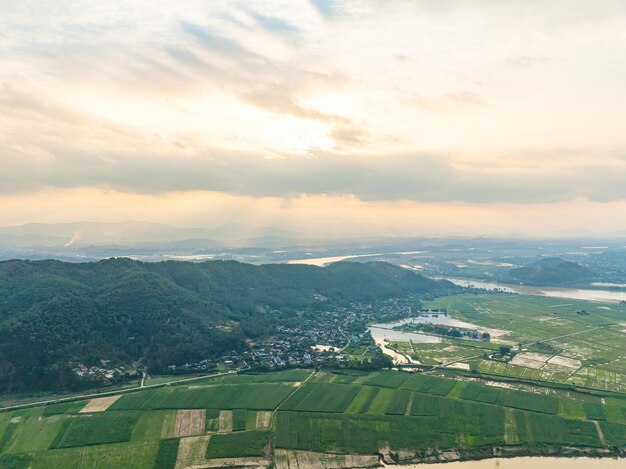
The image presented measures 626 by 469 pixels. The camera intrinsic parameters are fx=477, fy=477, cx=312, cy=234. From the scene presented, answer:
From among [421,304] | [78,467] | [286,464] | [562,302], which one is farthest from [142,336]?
[562,302]

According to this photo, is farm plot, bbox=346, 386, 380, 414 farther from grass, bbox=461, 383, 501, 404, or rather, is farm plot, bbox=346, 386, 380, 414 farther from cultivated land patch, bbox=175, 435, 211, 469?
cultivated land patch, bbox=175, 435, 211, 469

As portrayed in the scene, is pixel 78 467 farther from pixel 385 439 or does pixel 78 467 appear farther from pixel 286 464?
pixel 385 439

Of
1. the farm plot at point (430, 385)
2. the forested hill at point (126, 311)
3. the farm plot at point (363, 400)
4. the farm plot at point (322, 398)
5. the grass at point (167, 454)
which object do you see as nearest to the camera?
the grass at point (167, 454)

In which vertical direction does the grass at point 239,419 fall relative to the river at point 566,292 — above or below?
above

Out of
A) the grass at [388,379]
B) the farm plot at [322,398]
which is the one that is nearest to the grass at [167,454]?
the farm plot at [322,398]

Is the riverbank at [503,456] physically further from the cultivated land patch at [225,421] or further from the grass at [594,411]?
the cultivated land patch at [225,421]

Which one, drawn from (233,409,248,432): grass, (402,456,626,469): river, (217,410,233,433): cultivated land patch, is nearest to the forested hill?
(217,410,233,433): cultivated land patch
